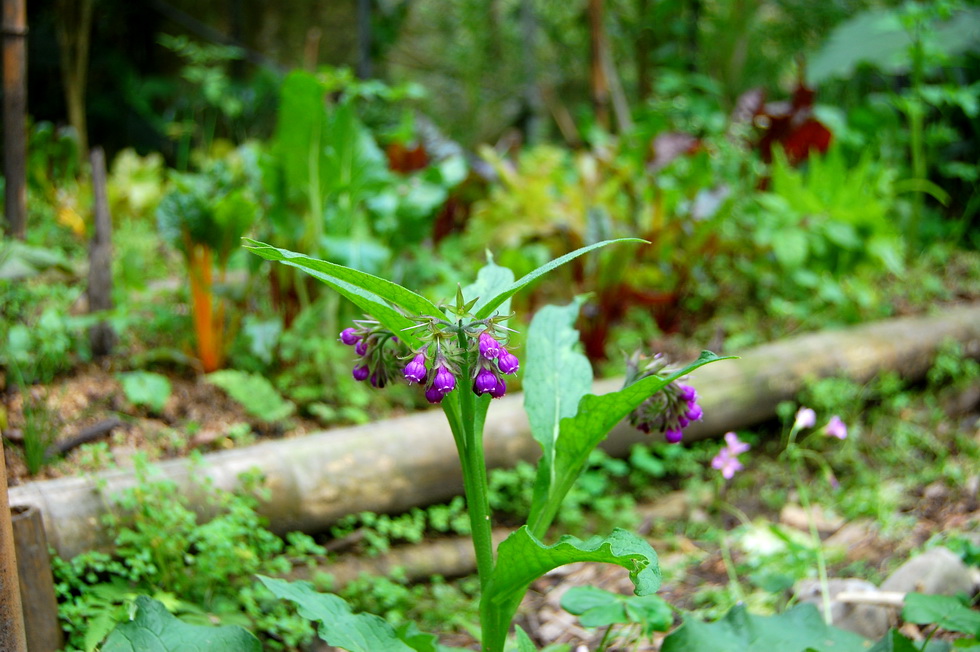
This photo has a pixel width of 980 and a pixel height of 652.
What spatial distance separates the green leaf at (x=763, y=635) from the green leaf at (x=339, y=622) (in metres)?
0.50

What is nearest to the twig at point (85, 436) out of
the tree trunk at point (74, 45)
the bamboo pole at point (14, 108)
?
the bamboo pole at point (14, 108)

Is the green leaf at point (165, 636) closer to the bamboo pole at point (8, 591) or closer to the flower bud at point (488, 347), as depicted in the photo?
the bamboo pole at point (8, 591)

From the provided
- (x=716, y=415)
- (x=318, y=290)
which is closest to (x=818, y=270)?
(x=716, y=415)

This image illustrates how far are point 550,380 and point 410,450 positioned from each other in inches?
32.1

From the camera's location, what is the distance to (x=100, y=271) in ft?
7.64

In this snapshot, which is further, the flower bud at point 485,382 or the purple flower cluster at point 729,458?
the purple flower cluster at point 729,458

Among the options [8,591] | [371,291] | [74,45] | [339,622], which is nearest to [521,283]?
[371,291]

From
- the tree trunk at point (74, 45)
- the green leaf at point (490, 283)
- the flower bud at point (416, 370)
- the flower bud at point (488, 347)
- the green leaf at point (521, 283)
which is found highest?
the tree trunk at point (74, 45)

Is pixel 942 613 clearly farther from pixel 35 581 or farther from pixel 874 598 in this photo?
pixel 35 581

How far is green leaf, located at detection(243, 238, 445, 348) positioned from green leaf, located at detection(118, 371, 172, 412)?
1.24 meters

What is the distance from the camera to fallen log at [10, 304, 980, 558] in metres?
1.64

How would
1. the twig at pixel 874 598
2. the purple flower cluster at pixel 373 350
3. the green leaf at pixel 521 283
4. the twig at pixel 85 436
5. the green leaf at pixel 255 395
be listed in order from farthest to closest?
the green leaf at pixel 255 395 → the twig at pixel 85 436 → the twig at pixel 874 598 → the purple flower cluster at pixel 373 350 → the green leaf at pixel 521 283

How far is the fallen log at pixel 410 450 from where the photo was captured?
1.64 meters

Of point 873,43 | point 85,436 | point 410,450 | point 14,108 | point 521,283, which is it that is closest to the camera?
point 521,283
